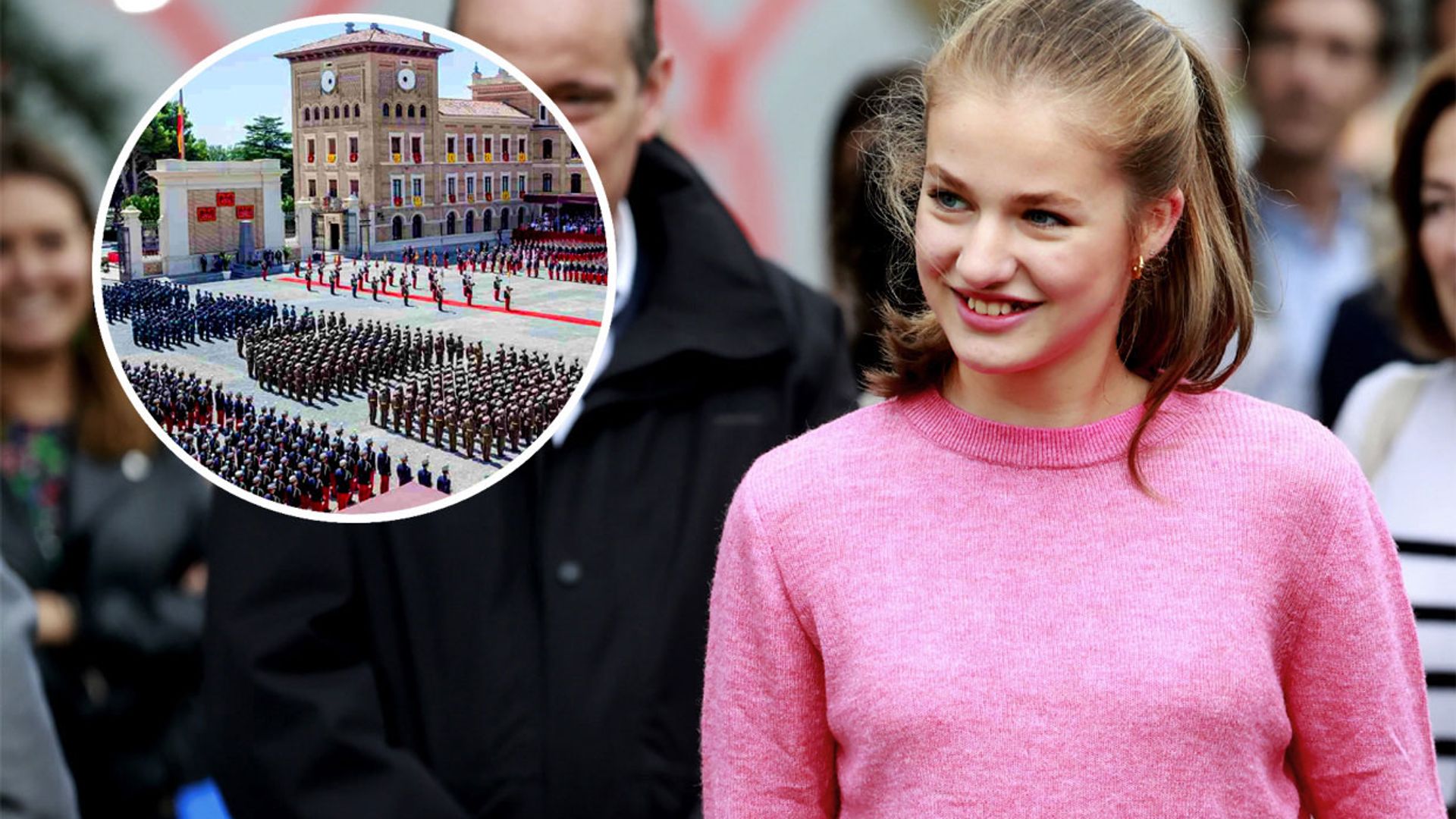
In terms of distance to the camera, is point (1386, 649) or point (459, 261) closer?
point (1386, 649)

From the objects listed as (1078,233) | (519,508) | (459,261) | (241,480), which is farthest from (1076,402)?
(519,508)

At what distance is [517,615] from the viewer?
87.0 inches

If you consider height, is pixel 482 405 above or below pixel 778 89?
below

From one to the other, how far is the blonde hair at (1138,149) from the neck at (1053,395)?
0.13 ft

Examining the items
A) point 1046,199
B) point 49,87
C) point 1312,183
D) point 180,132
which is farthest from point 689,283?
point 1312,183

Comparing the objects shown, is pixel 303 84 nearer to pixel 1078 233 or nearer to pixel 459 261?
pixel 459 261

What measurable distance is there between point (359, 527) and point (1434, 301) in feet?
5.63

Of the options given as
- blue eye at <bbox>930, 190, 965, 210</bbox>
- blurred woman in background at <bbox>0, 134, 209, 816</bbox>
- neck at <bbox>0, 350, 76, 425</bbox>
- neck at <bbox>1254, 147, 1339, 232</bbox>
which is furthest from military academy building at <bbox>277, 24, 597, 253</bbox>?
neck at <bbox>1254, 147, 1339, 232</bbox>

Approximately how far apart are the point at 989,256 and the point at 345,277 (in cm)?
67

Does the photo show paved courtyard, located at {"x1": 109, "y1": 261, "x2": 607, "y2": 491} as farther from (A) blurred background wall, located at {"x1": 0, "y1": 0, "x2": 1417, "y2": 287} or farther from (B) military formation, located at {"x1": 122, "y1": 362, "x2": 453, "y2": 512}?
(A) blurred background wall, located at {"x1": 0, "y1": 0, "x2": 1417, "y2": 287}

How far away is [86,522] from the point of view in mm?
2795

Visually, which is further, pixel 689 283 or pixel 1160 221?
pixel 689 283

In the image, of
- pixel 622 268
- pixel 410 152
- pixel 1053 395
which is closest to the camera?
pixel 1053 395

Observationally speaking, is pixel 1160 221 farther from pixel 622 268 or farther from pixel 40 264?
pixel 40 264
